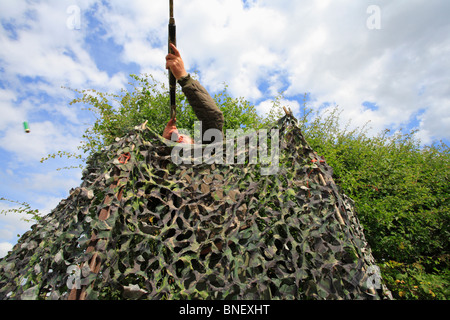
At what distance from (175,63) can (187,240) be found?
1949 mm

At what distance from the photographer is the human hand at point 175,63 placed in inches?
117

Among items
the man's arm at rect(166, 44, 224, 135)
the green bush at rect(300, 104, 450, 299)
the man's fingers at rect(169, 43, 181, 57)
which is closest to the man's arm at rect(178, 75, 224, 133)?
the man's arm at rect(166, 44, 224, 135)

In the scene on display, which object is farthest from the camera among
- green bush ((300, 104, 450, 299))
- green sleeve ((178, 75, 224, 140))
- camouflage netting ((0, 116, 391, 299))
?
green bush ((300, 104, 450, 299))

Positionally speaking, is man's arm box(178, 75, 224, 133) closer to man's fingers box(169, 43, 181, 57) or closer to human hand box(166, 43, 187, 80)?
human hand box(166, 43, 187, 80)

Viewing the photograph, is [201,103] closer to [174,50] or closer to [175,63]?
[175,63]

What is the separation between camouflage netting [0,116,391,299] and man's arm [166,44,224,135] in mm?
806

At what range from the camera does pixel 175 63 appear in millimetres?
2980

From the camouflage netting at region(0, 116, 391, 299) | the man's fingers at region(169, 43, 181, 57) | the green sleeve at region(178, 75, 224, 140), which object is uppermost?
the man's fingers at region(169, 43, 181, 57)

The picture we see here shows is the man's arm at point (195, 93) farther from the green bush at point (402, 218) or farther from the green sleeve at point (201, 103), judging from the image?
the green bush at point (402, 218)

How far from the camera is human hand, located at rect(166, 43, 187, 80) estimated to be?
9.73 ft

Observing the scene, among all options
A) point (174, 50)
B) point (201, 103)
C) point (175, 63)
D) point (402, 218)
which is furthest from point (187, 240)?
point (402, 218)

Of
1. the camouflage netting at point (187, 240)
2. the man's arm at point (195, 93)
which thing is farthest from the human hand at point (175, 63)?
the camouflage netting at point (187, 240)
